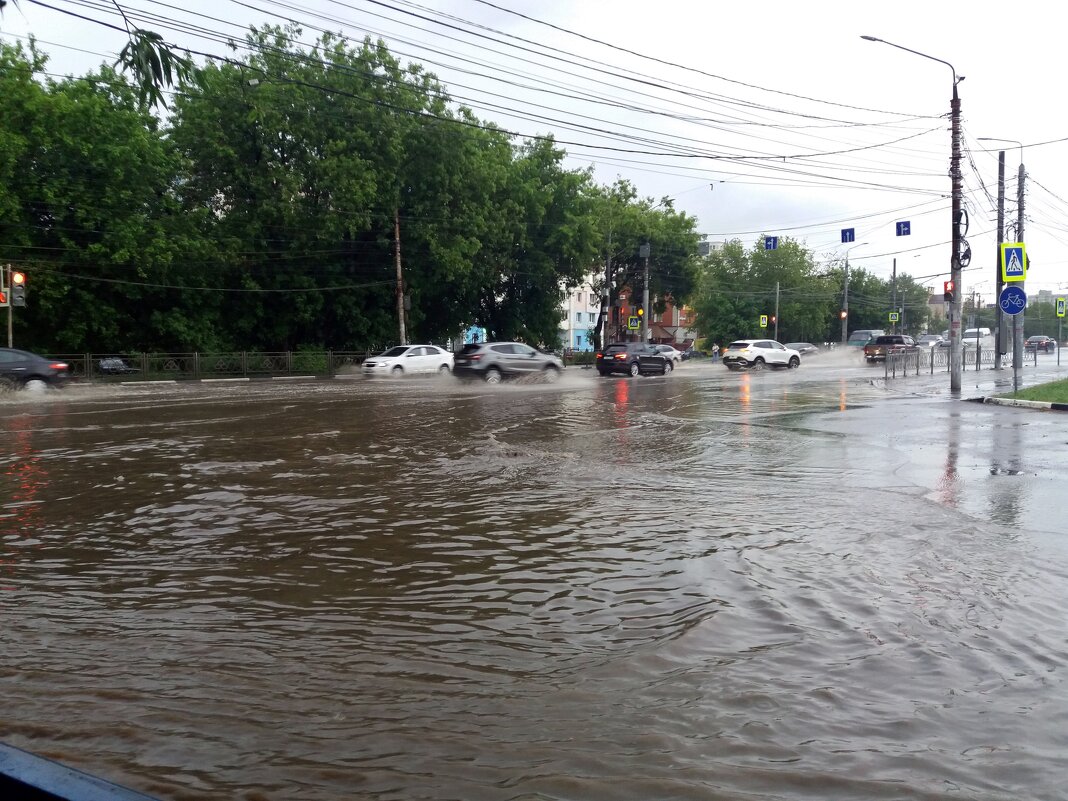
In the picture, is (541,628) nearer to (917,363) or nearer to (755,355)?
(917,363)

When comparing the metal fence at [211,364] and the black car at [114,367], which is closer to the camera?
the metal fence at [211,364]

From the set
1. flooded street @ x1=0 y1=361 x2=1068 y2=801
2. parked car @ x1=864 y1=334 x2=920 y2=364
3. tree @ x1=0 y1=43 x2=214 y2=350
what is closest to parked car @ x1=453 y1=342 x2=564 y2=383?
tree @ x1=0 y1=43 x2=214 y2=350

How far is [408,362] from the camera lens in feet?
129

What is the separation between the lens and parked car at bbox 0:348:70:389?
1077 inches

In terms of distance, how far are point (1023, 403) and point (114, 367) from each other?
3467 cm

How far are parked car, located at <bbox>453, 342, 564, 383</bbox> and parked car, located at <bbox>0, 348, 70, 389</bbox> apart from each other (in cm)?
1372

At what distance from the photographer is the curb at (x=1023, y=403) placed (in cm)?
2054

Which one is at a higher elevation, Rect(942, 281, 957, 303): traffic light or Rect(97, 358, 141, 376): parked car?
Rect(942, 281, 957, 303): traffic light

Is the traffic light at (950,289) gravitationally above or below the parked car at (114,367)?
above

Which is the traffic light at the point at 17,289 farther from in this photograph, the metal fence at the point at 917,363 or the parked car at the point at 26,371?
the metal fence at the point at 917,363

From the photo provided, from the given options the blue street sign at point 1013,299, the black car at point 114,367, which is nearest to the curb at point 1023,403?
the blue street sign at point 1013,299

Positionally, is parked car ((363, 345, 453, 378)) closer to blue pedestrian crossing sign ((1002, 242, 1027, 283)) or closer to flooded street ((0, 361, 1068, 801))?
blue pedestrian crossing sign ((1002, 242, 1027, 283))

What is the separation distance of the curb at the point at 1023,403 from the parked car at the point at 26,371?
27.1 m

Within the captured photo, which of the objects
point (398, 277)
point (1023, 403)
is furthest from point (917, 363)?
point (398, 277)
